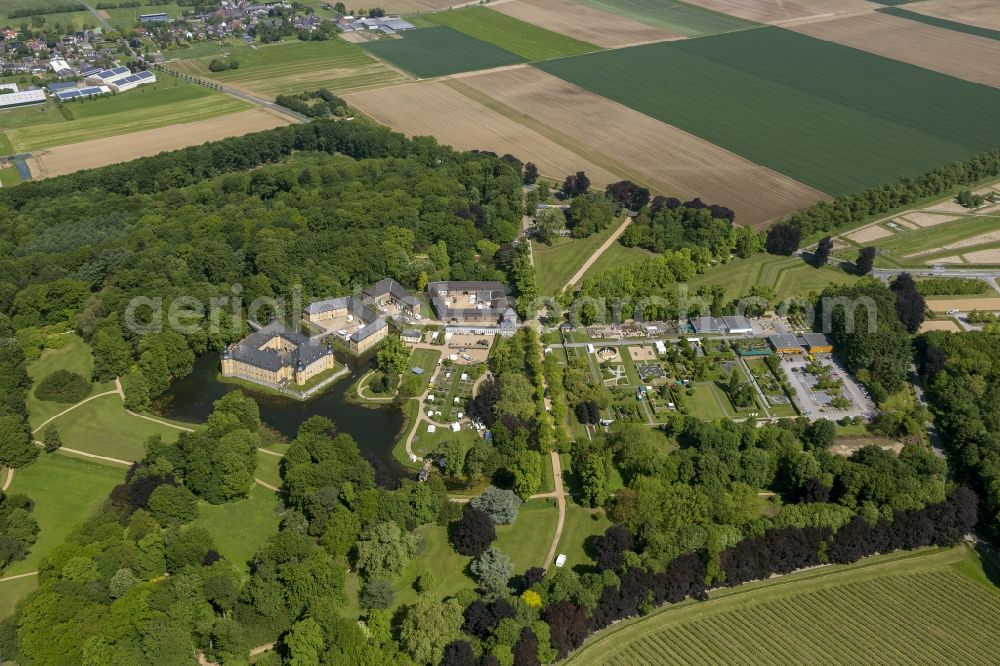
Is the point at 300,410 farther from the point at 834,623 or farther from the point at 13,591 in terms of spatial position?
the point at 834,623

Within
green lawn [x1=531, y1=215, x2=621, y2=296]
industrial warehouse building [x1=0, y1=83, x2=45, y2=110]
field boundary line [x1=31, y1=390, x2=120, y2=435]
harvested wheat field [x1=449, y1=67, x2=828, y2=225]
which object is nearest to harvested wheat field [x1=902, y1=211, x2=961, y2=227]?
harvested wheat field [x1=449, y1=67, x2=828, y2=225]

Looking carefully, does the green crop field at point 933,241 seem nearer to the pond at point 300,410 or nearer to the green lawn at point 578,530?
the green lawn at point 578,530

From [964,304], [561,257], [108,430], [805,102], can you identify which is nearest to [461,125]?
[561,257]

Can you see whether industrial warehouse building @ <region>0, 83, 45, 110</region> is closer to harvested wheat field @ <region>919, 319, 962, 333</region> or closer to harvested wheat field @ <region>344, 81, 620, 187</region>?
harvested wheat field @ <region>344, 81, 620, 187</region>

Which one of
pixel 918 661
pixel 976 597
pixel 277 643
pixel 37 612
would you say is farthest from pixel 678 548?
pixel 37 612

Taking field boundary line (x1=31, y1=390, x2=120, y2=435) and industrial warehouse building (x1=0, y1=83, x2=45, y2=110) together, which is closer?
field boundary line (x1=31, y1=390, x2=120, y2=435)

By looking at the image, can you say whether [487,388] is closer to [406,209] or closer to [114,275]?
[406,209]

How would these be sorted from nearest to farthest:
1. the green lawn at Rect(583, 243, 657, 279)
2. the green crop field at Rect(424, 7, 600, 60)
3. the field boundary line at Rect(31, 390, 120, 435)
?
the field boundary line at Rect(31, 390, 120, 435)
the green lawn at Rect(583, 243, 657, 279)
the green crop field at Rect(424, 7, 600, 60)
